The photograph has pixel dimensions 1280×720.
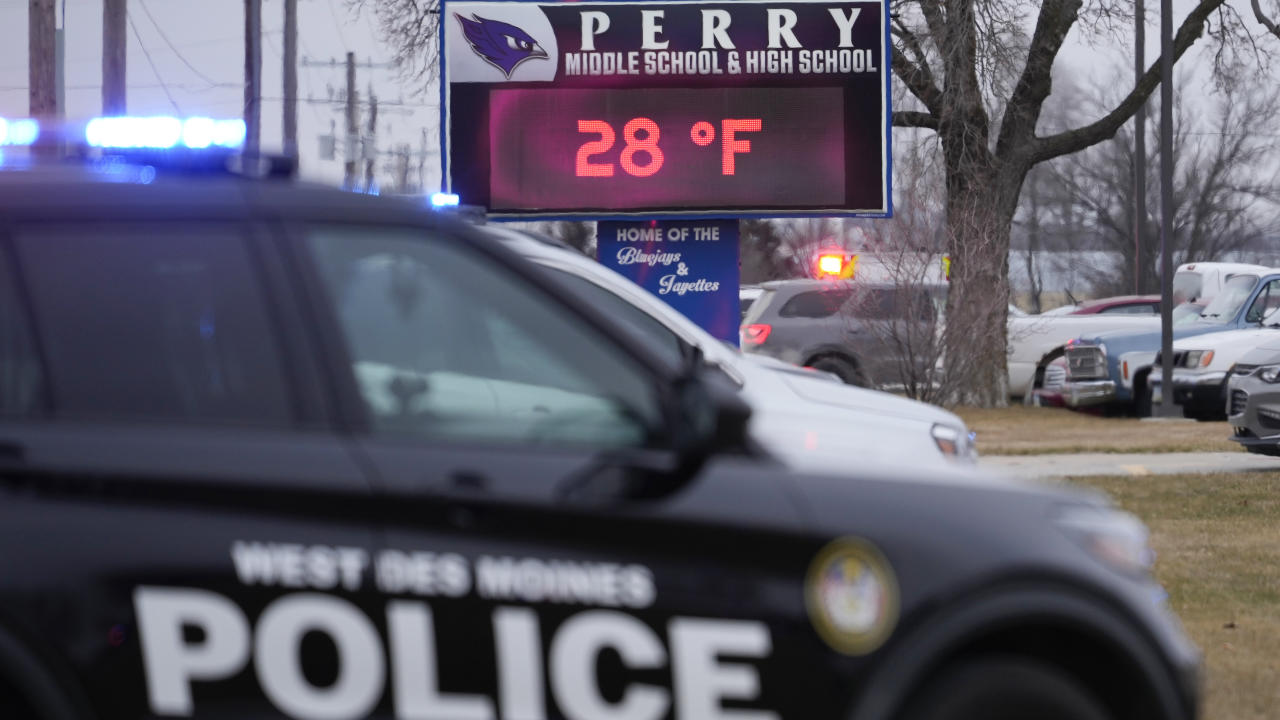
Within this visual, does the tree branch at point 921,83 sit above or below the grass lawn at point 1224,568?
above

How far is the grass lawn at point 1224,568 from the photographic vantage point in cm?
638

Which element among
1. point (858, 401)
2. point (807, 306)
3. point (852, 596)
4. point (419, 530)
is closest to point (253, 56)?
point (807, 306)

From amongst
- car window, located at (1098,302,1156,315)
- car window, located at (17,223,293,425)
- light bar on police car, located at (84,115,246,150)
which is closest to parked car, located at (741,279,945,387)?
car window, located at (1098,302,1156,315)

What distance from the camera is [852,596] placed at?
136 inches

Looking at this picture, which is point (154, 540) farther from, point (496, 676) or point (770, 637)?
point (770, 637)

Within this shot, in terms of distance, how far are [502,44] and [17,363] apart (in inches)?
467

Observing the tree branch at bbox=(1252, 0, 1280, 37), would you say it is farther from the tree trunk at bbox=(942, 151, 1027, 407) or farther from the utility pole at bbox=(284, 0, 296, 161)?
the utility pole at bbox=(284, 0, 296, 161)

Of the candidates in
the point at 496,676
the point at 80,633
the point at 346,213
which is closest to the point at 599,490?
the point at 496,676

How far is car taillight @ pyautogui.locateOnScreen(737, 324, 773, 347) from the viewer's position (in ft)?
75.5

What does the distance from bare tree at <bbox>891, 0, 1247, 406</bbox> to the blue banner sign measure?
4880mm

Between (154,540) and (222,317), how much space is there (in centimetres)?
50

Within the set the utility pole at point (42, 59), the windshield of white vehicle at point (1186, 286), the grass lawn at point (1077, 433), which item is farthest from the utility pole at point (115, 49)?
the windshield of white vehicle at point (1186, 286)

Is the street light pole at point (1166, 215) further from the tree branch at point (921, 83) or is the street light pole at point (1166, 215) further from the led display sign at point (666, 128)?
the led display sign at point (666, 128)

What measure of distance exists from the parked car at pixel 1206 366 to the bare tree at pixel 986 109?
7.41 feet
